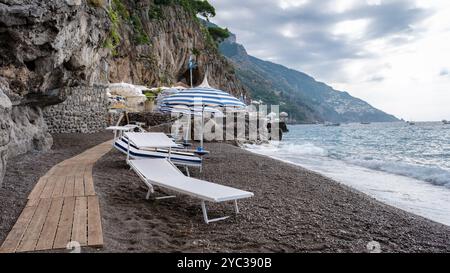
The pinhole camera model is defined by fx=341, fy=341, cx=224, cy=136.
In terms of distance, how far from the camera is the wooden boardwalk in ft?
10.6

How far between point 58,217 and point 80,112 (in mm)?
12207

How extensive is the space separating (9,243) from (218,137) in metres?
15.8

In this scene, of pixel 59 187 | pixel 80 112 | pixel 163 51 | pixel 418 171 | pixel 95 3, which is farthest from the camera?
pixel 163 51

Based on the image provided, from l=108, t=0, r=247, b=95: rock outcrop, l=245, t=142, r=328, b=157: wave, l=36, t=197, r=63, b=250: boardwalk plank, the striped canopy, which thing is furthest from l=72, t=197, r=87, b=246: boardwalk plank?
l=108, t=0, r=247, b=95: rock outcrop

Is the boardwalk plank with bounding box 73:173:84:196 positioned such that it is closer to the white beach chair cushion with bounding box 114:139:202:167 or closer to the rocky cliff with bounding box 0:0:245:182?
the rocky cliff with bounding box 0:0:245:182

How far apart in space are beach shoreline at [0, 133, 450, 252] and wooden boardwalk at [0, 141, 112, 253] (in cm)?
14

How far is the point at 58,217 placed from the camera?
3941 mm

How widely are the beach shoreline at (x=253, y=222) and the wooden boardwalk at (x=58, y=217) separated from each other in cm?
14

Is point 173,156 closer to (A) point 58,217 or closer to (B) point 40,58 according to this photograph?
(B) point 40,58

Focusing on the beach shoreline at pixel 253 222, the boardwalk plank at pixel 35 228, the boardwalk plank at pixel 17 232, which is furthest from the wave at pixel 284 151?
the boardwalk plank at pixel 17 232

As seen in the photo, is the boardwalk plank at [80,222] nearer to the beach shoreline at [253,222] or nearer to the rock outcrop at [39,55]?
the beach shoreline at [253,222]

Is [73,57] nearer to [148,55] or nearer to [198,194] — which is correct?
[198,194]

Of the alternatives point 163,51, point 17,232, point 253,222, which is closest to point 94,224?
point 17,232
